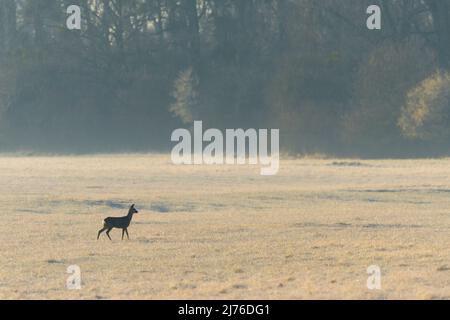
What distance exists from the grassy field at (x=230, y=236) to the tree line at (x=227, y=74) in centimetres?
1757

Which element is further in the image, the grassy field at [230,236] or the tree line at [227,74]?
the tree line at [227,74]

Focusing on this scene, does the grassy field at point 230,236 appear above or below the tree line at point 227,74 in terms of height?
below

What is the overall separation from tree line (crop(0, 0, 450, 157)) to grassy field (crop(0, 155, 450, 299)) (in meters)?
17.6

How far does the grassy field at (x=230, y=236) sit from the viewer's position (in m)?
15.9

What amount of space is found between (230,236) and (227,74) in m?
48.6

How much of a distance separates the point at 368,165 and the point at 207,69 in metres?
19.5

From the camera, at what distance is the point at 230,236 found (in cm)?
2294

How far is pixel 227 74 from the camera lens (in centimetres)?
7106

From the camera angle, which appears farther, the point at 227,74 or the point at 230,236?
the point at 227,74

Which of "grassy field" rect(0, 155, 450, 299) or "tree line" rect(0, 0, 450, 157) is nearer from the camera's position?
Result: "grassy field" rect(0, 155, 450, 299)

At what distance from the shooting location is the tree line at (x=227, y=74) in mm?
63500

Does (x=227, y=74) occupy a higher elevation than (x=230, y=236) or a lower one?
higher

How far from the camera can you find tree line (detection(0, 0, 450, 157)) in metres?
63.5

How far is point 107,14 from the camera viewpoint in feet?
238
